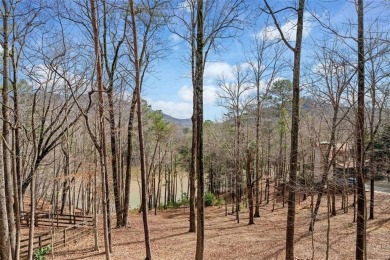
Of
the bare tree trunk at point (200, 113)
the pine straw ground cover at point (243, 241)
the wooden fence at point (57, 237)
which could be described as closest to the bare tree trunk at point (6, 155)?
the wooden fence at point (57, 237)

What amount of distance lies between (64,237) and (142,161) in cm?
677

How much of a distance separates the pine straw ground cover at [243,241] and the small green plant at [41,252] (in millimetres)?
488

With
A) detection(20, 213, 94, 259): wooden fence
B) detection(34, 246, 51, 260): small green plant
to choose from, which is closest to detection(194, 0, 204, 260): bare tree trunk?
detection(20, 213, 94, 259): wooden fence

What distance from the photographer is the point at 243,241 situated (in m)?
13.4

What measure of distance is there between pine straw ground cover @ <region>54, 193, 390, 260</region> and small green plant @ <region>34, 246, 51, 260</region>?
488 millimetres

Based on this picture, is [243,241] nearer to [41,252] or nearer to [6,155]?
[41,252]

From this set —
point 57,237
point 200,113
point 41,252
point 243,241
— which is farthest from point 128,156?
point 200,113

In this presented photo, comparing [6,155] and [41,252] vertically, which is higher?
[6,155]

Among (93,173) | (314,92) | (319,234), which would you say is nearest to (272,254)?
(319,234)

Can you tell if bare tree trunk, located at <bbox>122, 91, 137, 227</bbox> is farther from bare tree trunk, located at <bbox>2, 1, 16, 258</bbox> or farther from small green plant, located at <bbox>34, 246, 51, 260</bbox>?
bare tree trunk, located at <bbox>2, 1, 16, 258</bbox>

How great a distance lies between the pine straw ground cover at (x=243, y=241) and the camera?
37.0 ft

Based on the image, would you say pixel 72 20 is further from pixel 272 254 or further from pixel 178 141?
pixel 178 141

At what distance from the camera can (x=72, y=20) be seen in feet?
28.9

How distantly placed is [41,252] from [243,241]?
8.65 metres
